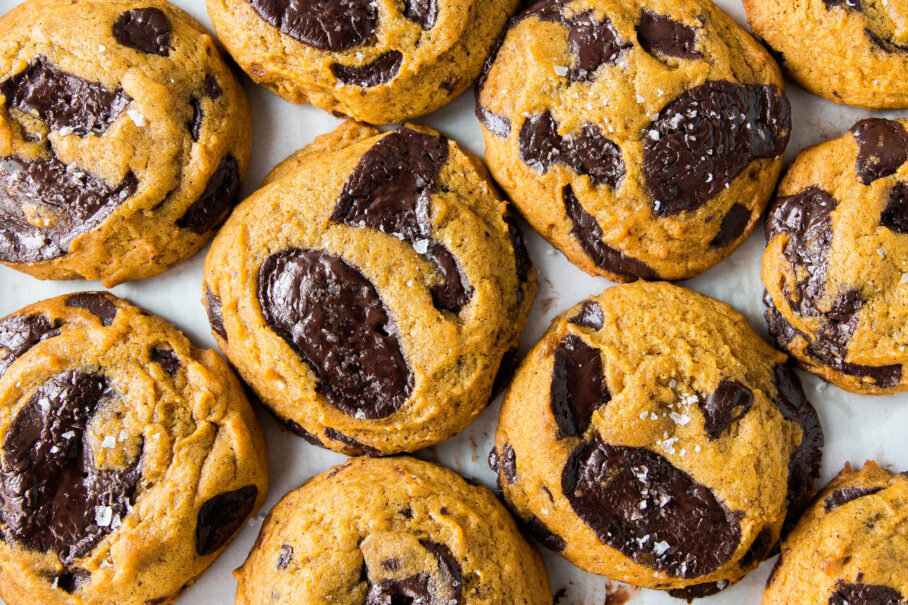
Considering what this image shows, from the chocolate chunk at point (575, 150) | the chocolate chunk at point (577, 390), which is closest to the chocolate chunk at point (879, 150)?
the chocolate chunk at point (575, 150)

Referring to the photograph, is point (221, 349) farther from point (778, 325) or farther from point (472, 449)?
point (778, 325)

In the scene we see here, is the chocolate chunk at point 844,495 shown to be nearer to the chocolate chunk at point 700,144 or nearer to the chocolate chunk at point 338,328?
the chocolate chunk at point 700,144

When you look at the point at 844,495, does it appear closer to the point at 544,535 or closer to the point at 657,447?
the point at 657,447

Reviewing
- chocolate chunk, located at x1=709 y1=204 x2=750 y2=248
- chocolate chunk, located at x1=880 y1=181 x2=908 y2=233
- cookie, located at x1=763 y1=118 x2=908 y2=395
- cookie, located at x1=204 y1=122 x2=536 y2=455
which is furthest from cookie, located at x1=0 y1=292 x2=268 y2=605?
chocolate chunk, located at x1=880 y1=181 x2=908 y2=233

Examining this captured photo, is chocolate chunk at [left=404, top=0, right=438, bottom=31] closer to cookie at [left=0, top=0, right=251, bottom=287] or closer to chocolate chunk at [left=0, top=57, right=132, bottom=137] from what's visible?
cookie at [left=0, top=0, right=251, bottom=287]

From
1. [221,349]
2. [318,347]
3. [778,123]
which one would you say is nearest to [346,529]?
[318,347]

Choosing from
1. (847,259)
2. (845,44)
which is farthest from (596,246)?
(845,44)
